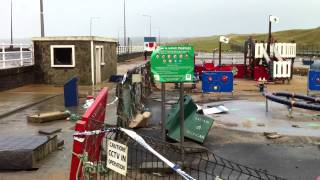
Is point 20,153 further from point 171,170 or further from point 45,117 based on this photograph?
point 45,117

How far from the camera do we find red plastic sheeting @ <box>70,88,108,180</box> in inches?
240

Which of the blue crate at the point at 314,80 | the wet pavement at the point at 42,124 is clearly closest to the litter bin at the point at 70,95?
the wet pavement at the point at 42,124

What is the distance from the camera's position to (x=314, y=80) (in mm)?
20734

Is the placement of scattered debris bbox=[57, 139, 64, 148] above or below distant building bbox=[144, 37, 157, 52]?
below

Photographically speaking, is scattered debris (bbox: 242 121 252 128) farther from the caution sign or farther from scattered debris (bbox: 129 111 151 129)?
the caution sign

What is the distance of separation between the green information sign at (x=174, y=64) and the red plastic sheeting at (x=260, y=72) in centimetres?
2164

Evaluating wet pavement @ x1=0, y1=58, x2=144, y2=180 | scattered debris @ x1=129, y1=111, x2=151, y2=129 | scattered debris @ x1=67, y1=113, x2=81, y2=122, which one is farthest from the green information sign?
scattered debris @ x1=67, y1=113, x2=81, y2=122

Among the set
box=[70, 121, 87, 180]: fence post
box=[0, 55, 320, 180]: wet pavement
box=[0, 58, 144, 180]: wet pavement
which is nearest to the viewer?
box=[70, 121, 87, 180]: fence post

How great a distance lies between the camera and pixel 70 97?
57.6ft

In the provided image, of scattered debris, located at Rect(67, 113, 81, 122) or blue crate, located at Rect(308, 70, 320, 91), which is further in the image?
blue crate, located at Rect(308, 70, 320, 91)

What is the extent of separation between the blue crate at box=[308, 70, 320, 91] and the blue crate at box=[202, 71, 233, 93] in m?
3.25

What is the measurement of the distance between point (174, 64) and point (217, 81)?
11.9 m

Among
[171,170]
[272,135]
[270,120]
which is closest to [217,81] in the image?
[270,120]

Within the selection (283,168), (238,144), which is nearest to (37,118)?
(238,144)
